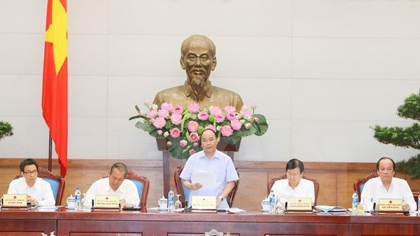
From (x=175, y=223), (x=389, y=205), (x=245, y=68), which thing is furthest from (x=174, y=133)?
(x=389, y=205)

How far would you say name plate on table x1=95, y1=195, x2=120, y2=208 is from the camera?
4.73 metres

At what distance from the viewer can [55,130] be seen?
21.3 ft

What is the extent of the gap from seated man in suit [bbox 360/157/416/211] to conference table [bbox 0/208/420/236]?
91 centimetres

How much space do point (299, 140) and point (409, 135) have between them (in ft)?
4.75

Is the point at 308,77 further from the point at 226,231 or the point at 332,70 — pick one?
the point at 226,231

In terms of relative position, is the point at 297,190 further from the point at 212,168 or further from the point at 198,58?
the point at 198,58

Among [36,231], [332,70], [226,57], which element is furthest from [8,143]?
[332,70]

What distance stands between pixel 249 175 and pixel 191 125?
1338 millimetres

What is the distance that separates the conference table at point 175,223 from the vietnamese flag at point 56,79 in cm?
202

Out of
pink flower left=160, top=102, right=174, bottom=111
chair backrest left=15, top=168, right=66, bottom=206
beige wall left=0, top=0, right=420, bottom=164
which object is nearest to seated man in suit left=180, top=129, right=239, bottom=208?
pink flower left=160, top=102, right=174, bottom=111

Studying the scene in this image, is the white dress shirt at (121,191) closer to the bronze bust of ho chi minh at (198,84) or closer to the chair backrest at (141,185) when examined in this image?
the chair backrest at (141,185)

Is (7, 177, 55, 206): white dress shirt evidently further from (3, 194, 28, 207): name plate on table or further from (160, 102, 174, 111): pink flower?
(160, 102, 174, 111): pink flower

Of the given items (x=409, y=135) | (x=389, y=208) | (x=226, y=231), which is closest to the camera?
(x=226, y=231)

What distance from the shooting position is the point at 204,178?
5098 mm
